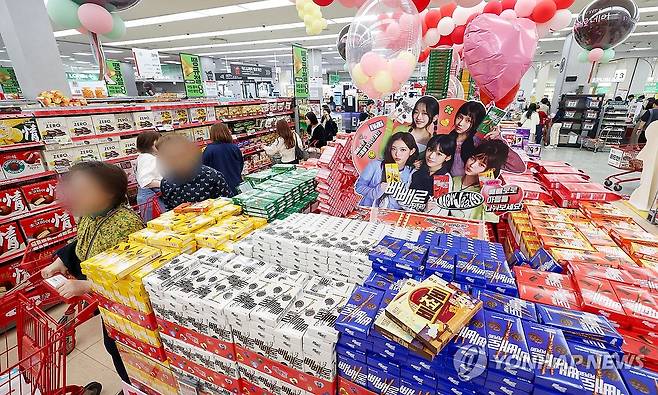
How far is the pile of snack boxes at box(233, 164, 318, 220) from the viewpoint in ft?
7.53

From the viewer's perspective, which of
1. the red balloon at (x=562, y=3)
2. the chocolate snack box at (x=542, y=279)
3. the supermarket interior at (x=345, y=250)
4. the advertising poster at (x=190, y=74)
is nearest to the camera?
the supermarket interior at (x=345, y=250)

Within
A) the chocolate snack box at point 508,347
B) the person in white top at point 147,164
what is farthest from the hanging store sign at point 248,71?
the chocolate snack box at point 508,347

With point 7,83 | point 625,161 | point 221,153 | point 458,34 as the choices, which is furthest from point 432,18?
point 7,83

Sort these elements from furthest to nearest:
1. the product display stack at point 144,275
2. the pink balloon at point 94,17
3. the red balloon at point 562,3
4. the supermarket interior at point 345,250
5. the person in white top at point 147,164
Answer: the person in white top at point 147,164 → the red balloon at point 562,3 → the pink balloon at point 94,17 → the product display stack at point 144,275 → the supermarket interior at point 345,250

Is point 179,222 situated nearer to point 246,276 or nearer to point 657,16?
point 246,276

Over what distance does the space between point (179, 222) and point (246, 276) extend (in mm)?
890

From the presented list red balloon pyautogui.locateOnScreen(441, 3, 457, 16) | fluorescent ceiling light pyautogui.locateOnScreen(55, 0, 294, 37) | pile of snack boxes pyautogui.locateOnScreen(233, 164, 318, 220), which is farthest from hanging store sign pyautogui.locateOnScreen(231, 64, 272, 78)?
pile of snack boxes pyautogui.locateOnScreen(233, 164, 318, 220)

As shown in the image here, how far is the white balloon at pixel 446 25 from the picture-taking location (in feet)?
13.0

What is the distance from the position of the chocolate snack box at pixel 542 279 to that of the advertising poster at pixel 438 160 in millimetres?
783

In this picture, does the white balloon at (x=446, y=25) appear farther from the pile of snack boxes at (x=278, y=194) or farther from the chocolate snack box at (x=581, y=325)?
the chocolate snack box at (x=581, y=325)

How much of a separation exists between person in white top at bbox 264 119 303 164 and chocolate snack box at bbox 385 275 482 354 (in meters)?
4.39

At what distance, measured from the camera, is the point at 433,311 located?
1.07 meters

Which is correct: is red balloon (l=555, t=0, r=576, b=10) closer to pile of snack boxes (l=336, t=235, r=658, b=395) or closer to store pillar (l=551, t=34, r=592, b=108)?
pile of snack boxes (l=336, t=235, r=658, b=395)

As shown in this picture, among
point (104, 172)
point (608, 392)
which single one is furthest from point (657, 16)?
point (104, 172)
